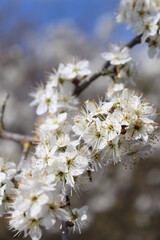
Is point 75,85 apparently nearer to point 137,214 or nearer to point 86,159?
point 86,159

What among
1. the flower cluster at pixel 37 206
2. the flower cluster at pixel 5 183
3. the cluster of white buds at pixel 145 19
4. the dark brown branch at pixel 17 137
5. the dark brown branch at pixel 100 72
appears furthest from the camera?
the dark brown branch at pixel 17 137

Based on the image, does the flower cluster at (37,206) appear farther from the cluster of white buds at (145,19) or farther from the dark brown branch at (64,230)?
the cluster of white buds at (145,19)

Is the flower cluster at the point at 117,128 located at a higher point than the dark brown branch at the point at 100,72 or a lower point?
lower

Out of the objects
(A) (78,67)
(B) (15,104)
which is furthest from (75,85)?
(B) (15,104)

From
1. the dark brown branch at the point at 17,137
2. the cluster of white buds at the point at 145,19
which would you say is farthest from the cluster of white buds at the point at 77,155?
the dark brown branch at the point at 17,137

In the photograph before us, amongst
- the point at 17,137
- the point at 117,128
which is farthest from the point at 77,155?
the point at 17,137

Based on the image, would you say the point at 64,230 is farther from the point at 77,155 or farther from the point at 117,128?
the point at 117,128
